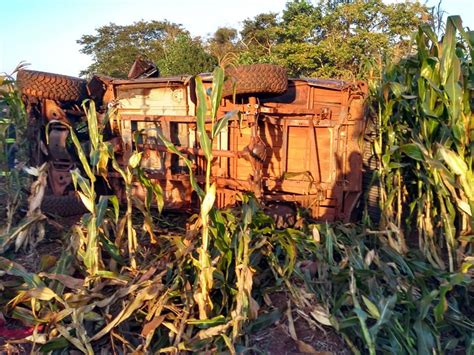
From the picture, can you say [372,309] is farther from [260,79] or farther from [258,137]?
[260,79]

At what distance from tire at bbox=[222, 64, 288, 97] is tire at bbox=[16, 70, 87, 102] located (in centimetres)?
228

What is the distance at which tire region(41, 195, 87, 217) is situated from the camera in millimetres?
4949

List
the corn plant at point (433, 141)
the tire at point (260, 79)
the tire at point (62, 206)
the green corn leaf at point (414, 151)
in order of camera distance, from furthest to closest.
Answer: the tire at point (62, 206) < the tire at point (260, 79) < the green corn leaf at point (414, 151) < the corn plant at point (433, 141)

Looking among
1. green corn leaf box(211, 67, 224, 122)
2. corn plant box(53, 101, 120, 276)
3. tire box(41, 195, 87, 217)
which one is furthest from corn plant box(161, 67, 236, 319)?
tire box(41, 195, 87, 217)

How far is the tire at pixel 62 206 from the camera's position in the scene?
4.95 metres

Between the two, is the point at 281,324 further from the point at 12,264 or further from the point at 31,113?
the point at 31,113

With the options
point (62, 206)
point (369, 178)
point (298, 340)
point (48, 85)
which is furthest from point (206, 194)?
point (48, 85)

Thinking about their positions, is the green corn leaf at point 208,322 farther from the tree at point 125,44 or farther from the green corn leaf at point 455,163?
the tree at point 125,44

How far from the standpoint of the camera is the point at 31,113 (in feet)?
17.8

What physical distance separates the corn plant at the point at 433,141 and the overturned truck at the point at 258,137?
453mm

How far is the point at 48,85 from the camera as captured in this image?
5293 mm

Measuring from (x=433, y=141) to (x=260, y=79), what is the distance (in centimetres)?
170

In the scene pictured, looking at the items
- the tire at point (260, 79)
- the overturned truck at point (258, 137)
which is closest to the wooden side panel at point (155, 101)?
the overturned truck at point (258, 137)

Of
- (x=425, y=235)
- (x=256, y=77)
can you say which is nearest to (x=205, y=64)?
(x=256, y=77)
